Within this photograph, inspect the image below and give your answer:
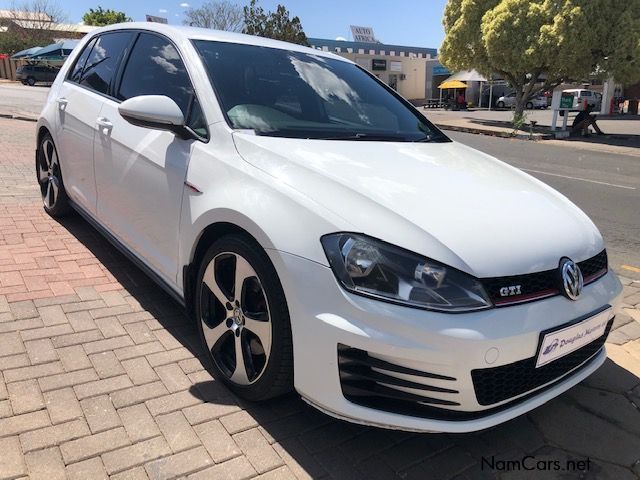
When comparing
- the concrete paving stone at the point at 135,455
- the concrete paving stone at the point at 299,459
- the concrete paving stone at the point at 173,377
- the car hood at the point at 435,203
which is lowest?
the concrete paving stone at the point at 299,459

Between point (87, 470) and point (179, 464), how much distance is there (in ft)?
1.11

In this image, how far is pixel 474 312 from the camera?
79.0 inches

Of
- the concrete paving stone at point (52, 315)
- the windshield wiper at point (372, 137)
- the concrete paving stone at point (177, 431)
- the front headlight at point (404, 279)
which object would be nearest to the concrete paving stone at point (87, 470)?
the concrete paving stone at point (177, 431)

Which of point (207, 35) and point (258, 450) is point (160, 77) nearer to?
point (207, 35)

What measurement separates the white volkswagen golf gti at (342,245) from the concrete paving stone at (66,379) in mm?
566

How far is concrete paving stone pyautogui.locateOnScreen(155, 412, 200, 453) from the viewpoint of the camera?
2320 mm

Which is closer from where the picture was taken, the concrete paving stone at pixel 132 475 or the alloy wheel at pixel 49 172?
the concrete paving stone at pixel 132 475

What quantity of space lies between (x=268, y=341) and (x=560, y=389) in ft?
4.04

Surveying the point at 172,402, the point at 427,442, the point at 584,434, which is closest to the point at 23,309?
the point at 172,402

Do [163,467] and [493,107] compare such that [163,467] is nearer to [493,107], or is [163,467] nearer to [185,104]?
[185,104]

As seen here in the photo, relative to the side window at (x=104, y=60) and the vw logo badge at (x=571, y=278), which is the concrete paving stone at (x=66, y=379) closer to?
the side window at (x=104, y=60)

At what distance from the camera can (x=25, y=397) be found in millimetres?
2559

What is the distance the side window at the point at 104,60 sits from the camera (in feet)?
12.8

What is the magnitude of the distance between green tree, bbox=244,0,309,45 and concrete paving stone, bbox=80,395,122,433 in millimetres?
37664
